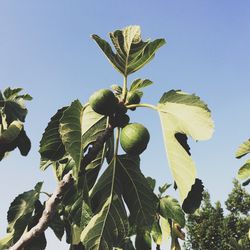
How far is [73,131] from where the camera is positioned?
2547mm

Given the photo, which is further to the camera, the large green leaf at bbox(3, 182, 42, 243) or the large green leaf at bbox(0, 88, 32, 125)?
the large green leaf at bbox(0, 88, 32, 125)

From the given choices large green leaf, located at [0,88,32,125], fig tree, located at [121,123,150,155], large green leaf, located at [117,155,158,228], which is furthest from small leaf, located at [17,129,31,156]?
fig tree, located at [121,123,150,155]

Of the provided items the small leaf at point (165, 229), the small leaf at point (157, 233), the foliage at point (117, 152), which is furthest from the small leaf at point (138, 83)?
the small leaf at point (165, 229)

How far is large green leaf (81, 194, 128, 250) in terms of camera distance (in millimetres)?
2884

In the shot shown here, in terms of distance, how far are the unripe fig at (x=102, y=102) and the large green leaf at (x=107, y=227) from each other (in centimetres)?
71

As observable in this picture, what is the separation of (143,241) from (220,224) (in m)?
28.2

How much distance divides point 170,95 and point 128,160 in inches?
27.7

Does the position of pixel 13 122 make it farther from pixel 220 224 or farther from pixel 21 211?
pixel 220 224

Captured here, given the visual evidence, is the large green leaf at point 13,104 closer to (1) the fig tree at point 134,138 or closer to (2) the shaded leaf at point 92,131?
(2) the shaded leaf at point 92,131

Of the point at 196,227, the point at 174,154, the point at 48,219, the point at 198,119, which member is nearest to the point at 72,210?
the point at 48,219

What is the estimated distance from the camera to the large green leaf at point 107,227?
2.88m

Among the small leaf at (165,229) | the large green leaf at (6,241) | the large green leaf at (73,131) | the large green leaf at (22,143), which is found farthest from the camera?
the small leaf at (165,229)

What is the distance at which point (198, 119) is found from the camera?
2.53 meters

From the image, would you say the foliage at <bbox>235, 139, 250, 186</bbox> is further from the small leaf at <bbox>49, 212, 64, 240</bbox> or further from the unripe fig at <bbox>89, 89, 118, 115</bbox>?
the unripe fig at <bbox>89, 89, 118, 115</bbox>
